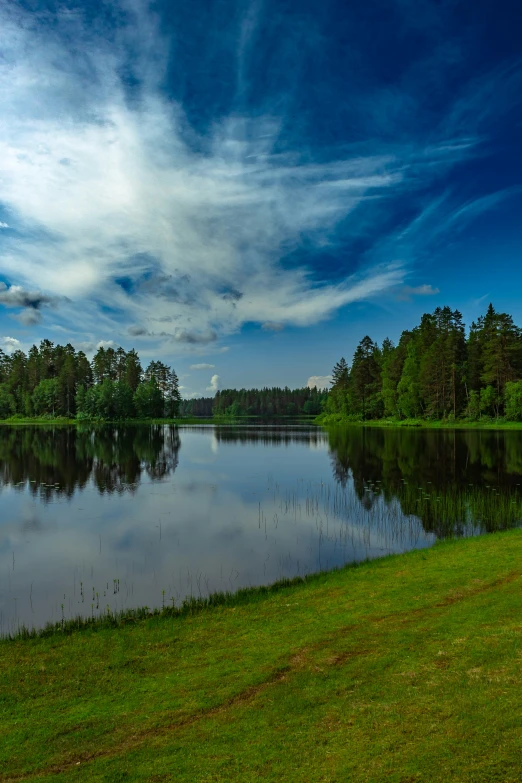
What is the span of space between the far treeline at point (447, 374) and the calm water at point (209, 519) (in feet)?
143

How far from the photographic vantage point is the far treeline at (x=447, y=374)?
280 ft

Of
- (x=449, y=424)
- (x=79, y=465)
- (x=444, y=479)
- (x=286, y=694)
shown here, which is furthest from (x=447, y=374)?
(x=286, y=694)

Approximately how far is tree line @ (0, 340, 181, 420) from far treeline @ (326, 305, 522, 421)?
68.9 m

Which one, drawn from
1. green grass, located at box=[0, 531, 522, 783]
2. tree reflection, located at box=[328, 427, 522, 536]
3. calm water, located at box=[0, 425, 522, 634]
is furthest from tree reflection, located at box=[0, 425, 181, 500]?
green grass, located at box=[0, 531, 522, 783]

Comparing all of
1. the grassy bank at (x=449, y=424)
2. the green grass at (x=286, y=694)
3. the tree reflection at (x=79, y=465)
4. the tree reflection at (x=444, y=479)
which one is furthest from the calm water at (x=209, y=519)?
the grassy bank at (x=449, y=424)

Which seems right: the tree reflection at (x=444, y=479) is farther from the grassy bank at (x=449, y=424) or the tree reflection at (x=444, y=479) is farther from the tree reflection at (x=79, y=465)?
the grassy bank at (x=449, y=424)

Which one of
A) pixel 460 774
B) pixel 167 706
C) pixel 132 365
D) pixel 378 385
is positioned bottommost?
pixel 167 706

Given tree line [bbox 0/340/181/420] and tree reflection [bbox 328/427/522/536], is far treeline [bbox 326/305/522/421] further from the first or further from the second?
tree line [bbox 0/340/181/420]

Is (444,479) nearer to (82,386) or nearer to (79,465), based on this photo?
(79,465)

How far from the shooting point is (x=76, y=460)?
48.0m

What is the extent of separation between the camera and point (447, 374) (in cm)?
9412

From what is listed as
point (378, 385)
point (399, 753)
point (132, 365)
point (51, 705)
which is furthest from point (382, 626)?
point (132, 365)

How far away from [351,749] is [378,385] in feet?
399

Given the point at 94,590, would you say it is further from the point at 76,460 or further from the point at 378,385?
the point at 378,385
